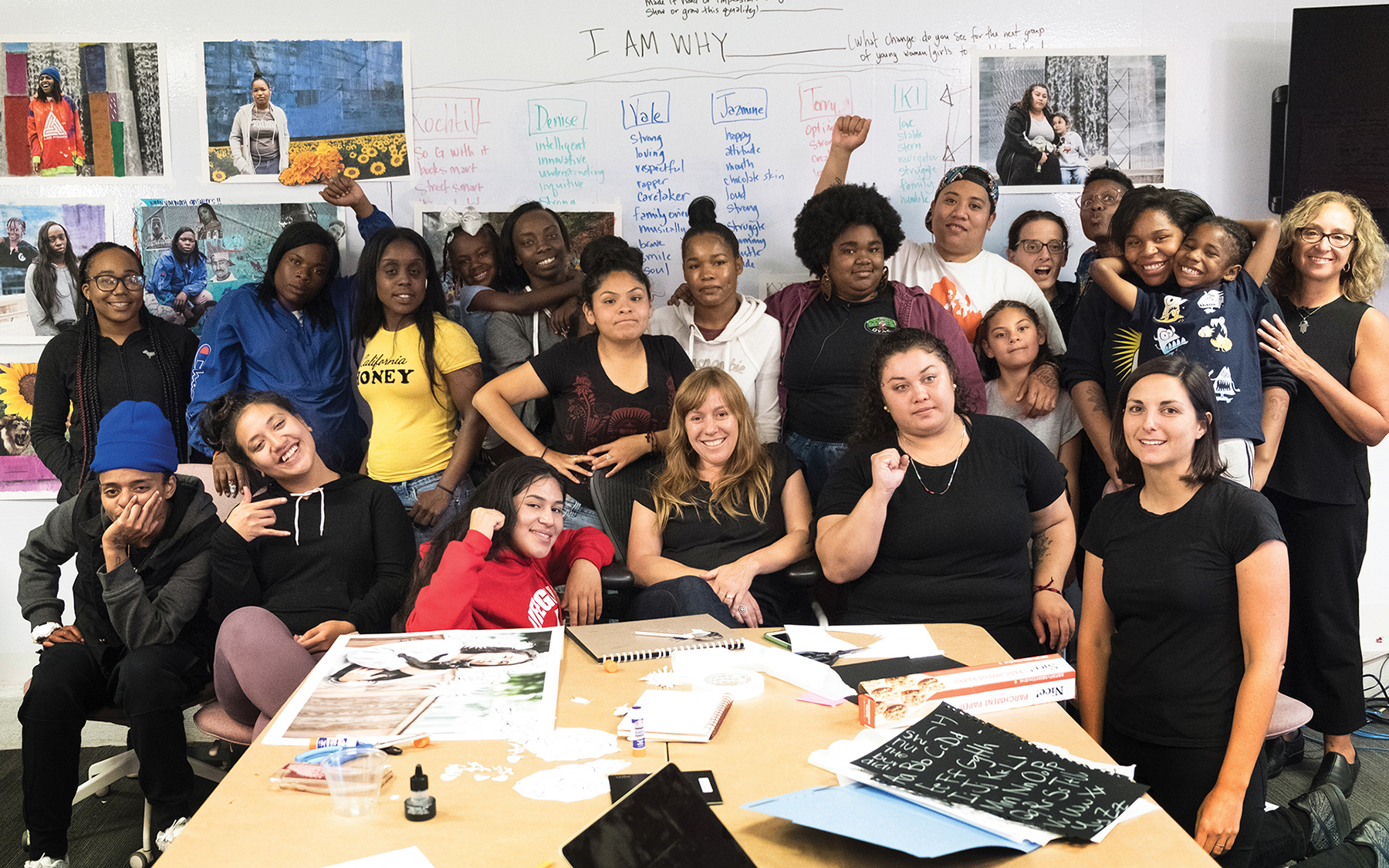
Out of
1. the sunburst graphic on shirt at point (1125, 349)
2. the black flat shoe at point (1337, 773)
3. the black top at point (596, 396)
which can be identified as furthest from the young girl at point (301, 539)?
Answer: the black flat shoe at point (1337, 773)

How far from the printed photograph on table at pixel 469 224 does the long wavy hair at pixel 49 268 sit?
1.21 meters

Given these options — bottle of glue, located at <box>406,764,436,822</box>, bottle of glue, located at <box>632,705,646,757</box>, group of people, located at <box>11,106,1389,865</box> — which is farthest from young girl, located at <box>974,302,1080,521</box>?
bottle of glue, located at <box>406,764,436,822</box>

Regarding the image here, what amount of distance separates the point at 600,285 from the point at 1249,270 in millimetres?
1805

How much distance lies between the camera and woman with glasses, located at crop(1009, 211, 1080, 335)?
11.6ft

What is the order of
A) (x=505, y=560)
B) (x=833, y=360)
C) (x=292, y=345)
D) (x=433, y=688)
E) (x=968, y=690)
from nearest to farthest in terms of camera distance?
(x=968, y=690) → (x=433, y=688) → (x=505, y=560) → (x=833, y=360) → (x=292, y=345)

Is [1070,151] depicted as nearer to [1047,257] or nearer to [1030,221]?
[1030,221]

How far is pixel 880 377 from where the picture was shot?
2.58m

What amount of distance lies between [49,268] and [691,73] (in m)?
2.36

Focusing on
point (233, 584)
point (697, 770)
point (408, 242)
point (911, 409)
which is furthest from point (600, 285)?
point (697, 770)

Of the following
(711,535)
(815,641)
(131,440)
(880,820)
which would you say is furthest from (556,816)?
(131,440)

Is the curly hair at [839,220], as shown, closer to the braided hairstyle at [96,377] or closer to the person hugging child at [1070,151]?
the person hugging child at [1070,151]

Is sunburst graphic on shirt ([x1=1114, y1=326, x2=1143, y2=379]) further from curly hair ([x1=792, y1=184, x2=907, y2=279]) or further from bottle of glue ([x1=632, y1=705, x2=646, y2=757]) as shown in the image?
bottle of glue ([x1=632, y1=705, x2=646, y2=757])

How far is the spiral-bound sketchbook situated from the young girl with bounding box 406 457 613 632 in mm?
386

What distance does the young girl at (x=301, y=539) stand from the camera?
2488mm
